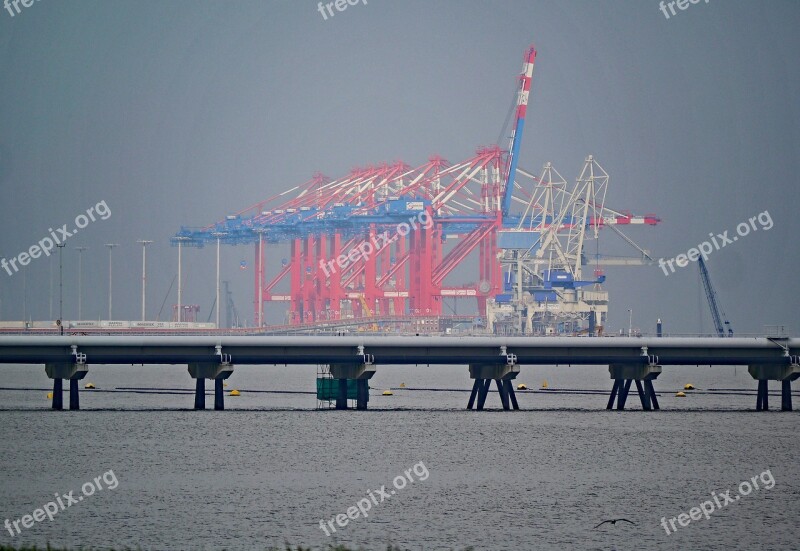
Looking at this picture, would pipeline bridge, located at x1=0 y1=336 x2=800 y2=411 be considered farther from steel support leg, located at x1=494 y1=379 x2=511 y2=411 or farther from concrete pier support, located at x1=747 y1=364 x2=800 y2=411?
steel support leg, located at x1=494 y1=379 x2=511 y2=411

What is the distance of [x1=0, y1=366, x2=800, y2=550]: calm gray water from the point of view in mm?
46094

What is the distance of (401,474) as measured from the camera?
198 ft

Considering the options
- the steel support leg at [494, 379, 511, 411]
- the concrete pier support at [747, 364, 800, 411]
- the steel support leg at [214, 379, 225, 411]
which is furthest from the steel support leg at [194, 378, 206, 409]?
the concrete pier support at [747, 364, 800, 411]

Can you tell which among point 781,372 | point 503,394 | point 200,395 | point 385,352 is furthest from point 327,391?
point 781,372

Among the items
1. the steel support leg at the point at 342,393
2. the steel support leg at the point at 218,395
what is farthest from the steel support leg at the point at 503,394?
the steel support leg at the point at 218,395

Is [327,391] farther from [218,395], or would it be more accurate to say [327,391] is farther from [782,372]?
[782,372]

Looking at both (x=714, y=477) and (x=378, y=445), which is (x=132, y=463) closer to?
(x=378, y=445)

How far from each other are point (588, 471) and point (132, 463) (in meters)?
20.7

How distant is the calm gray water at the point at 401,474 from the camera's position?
1815 inches

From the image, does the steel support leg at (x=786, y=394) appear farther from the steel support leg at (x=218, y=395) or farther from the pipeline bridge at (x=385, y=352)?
the steel support leg at (x=218, y=395)

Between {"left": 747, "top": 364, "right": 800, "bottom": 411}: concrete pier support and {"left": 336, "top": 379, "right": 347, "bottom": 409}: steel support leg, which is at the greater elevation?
{"left": 747, "top": 364, "right": 800, "bottom": 411}: concrete pier support

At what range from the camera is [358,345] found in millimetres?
77875

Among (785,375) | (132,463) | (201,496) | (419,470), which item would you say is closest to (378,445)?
(419,470)

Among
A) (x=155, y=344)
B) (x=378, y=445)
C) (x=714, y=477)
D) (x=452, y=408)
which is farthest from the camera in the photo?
(x=452, y=408)
